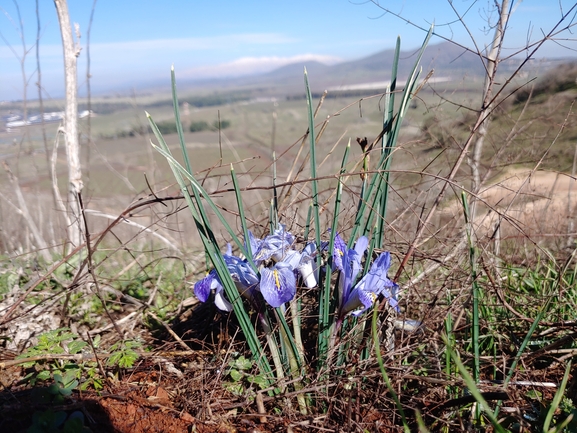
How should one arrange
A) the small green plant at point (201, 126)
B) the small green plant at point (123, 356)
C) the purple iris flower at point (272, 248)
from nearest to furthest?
the purple iris flower at point (272, 248) → the small green plant at point (123, 356) → the small green plant at point (201, 126)

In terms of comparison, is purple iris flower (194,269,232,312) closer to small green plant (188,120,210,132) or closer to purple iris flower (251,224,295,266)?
purple iris flower (251,224,295,266)

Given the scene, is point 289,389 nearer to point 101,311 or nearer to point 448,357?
point 448,357

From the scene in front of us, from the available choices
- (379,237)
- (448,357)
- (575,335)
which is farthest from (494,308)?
(379,237)

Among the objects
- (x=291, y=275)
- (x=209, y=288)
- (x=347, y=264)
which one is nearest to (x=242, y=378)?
(x=209, y=288)

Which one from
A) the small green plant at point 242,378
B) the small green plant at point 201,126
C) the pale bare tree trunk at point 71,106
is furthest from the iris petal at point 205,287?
the small green plant at point 201,126

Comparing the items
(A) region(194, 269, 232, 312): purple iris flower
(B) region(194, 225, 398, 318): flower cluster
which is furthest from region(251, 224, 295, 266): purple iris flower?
(A) region(194, 269, 232, 312): purple iris flower

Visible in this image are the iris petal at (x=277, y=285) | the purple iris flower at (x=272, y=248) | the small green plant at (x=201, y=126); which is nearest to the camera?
the iris petal at (x=277, y=285)

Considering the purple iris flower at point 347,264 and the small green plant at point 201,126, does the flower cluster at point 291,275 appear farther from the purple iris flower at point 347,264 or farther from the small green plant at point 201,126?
the small green plant at point 201,126

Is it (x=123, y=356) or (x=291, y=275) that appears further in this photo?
(x=123, y=356)

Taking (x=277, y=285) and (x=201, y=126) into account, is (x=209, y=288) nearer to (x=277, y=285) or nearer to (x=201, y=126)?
(x=277, y=285)
